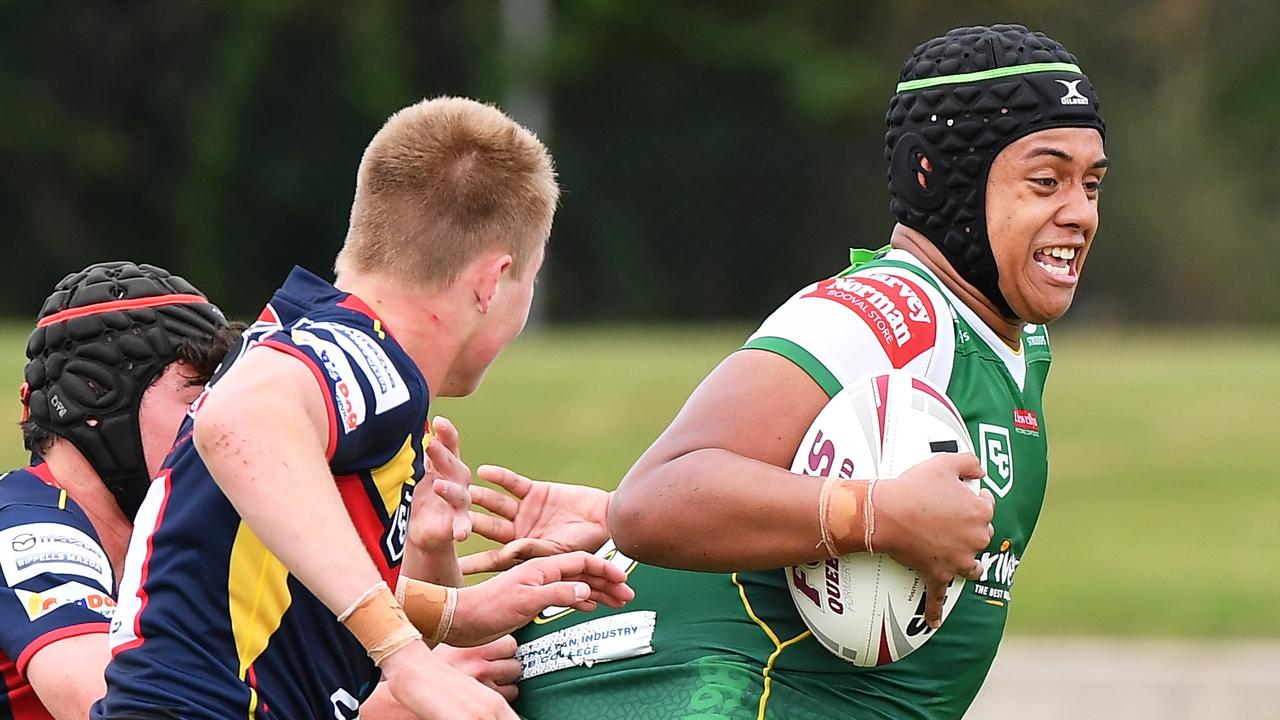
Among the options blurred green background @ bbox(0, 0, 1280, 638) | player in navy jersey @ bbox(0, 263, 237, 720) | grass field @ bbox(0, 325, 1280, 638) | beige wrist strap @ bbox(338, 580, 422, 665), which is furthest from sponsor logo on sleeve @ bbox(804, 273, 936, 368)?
blurred green background @ bbox(0, 0, 1280, 638)

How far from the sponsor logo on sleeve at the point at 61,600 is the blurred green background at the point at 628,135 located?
3392cm

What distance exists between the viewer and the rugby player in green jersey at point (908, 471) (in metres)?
3.54

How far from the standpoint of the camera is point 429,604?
405 cm

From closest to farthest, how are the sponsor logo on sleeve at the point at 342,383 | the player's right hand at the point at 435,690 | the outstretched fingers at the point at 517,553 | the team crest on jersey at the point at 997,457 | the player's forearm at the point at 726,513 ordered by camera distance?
the player's right hand at the point at 435,690 < the sponsor logo on sleeve at the point at 342,383 < the player's forearm at the point at 726,513 < the team crest on jersey at the point at 997,457 < the outstretched fingers at the point at 517,553

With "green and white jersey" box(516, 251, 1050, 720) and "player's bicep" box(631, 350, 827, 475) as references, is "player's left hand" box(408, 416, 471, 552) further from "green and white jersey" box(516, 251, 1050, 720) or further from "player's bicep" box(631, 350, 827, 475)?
"player's bicep" box(631, 350, 827, 475)

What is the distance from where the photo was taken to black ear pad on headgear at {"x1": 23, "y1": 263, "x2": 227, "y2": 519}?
4176mm

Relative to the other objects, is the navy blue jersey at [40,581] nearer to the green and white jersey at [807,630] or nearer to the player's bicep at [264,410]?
the player's bicep at [264,410]

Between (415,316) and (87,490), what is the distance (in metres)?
1.02

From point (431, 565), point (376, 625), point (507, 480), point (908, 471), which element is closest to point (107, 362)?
point (431, 565)

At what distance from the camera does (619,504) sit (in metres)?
3.66

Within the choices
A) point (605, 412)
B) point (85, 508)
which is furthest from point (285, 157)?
point (85, 508)

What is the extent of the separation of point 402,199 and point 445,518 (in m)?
0.79

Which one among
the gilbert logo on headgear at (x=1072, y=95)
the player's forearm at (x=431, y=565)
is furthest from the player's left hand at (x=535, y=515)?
the gilbert logo on headgear at (x=1072, y=95)

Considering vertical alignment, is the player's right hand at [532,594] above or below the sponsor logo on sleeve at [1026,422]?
below
